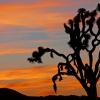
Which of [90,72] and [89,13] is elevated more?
[89,13]

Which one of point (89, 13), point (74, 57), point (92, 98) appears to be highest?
point (89, 13)

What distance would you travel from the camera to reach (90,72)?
4356cm

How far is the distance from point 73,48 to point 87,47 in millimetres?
1180

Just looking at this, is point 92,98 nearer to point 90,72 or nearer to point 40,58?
point 90,72

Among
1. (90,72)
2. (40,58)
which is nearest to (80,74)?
(90,72)

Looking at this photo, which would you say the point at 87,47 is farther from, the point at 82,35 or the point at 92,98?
the point at 92,98

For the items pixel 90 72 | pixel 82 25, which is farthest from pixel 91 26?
pixel 90 72

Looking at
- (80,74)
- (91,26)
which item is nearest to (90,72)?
(80,74)

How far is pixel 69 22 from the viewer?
42.0 metres

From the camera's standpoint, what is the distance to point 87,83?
43969 millimetres

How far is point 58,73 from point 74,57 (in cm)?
200

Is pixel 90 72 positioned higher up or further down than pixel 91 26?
further down

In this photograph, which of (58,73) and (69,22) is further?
(58,73)

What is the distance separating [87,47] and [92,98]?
14.2ft
